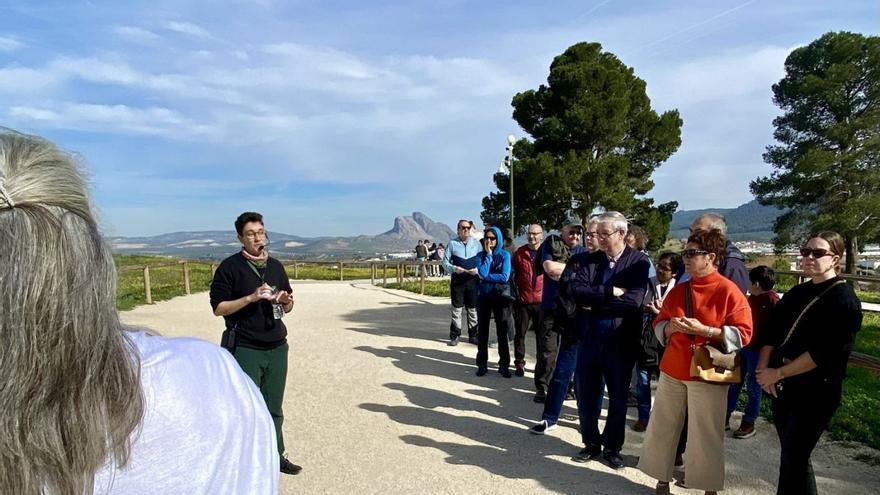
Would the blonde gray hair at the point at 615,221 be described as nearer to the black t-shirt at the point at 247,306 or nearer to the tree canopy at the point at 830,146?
the black t-shirt at the point at 247,306

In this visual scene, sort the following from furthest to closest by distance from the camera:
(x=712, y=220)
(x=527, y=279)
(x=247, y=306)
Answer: (x=527, y=279) < (x=712, y=220) < (x=247, y=306)

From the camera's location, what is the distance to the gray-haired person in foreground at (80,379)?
687mm

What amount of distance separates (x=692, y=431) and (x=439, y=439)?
2.02 meters

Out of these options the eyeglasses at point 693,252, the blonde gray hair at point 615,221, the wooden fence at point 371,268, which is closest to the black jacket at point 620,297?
the blonde gray hair at point 615,221

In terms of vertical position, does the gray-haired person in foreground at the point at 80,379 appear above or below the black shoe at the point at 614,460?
above

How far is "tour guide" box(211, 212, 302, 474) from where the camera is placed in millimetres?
3662

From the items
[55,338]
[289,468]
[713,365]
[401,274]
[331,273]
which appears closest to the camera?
[55,338]

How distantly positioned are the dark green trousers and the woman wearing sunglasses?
310cm

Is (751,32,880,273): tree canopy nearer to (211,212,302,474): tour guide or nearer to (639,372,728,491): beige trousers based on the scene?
(639,372,728,491): beige trousers

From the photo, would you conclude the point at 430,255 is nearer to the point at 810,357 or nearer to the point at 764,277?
the point at 764,277

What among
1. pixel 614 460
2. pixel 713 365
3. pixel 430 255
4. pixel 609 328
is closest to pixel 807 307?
pixel 713 365

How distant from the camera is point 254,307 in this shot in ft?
12.3

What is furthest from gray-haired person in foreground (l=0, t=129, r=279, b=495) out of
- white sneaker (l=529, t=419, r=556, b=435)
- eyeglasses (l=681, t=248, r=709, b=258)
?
white sneaker (l=529, t=419, r=556, b=435)

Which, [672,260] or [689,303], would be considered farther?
[672,260]
